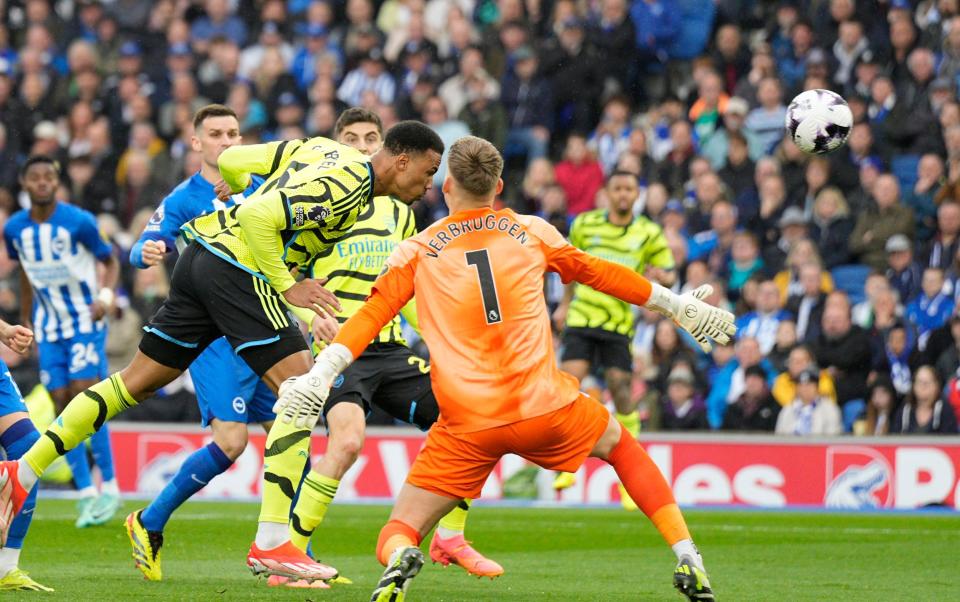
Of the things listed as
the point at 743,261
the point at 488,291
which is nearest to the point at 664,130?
the point at 743,261

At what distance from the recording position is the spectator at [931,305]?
15.3 m

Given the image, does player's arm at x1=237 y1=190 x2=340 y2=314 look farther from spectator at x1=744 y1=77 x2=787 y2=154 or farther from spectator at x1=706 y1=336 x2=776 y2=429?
spectator at x1=744 y1=77 x2=787 y2=154

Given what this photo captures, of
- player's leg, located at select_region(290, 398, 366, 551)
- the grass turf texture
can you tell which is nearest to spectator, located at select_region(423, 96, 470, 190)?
the grass turf texture

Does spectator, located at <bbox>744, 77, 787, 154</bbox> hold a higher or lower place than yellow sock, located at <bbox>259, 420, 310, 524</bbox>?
higher

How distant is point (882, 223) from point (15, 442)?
34.9 ft

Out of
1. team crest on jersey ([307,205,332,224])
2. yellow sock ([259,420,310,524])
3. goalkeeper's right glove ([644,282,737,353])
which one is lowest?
yellow sock ([259,420,310,524])

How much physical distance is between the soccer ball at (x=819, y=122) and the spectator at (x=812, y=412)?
4.88m

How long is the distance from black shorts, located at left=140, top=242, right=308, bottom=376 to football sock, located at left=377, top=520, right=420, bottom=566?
1642 mm

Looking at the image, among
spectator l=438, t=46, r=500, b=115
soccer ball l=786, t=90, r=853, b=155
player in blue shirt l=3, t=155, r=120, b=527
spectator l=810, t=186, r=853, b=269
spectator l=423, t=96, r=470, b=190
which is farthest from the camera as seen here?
spectator l=438, t=46, r=500, b=115

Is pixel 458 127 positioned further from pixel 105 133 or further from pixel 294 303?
pixel 294 303

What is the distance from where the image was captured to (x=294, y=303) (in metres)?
7.32

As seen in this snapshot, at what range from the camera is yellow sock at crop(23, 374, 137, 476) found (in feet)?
24.7

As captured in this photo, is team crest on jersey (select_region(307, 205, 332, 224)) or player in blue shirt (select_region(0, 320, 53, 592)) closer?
team crest on jersey (select_region(307, 205, 332, 224))

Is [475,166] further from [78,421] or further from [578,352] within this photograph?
[578,352]
